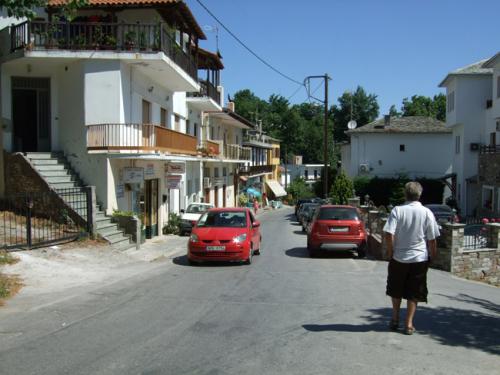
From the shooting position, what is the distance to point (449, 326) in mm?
6668

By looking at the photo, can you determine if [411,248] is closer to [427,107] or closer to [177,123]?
[177,123]

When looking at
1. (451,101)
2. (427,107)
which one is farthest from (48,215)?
(427,107)

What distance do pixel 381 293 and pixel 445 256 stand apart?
7.60 meters

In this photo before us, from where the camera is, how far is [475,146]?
114 feet

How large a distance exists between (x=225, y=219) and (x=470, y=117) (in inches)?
997

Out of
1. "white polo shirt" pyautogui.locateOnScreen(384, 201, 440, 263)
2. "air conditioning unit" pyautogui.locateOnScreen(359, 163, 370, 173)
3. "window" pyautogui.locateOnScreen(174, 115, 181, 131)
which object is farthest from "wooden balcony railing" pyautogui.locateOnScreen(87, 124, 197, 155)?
"air conditioning unit" pyautogui.locateOnScreen(359, 163, 370, 173)

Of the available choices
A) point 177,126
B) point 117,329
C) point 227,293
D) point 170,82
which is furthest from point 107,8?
point 117,329

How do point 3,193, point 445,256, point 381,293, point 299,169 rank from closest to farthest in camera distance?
point 381,293
point 445,256
point 3,193
point 299,169

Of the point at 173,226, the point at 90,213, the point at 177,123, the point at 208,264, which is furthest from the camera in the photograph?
the point at 177,123

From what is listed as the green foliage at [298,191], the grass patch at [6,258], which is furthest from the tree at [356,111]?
the grass patch at [6,258]

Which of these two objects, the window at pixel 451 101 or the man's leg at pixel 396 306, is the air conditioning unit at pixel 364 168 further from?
the man's leg at pixel 396 306

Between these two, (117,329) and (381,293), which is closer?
(117,329)

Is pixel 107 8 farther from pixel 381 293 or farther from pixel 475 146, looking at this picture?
pixel 475 146

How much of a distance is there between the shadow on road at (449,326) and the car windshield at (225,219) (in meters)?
7.63
